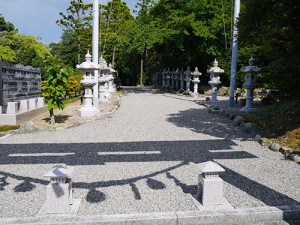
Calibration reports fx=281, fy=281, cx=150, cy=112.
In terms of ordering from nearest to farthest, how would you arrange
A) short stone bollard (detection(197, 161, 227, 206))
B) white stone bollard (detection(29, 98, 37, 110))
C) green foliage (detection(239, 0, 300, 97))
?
short stone bollard (detection(197, 161, 227, 206)), green foliage (detection(239, 0, 300, 97)), white stone bollard (detection(29, 98, 37, 110))

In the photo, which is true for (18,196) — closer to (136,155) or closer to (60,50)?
(136,155)

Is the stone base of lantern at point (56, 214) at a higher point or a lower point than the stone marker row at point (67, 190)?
lower

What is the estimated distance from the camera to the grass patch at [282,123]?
7.15 m

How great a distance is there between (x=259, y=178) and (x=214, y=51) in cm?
1864

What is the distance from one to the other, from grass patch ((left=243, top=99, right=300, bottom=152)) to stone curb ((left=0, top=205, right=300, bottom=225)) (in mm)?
3267

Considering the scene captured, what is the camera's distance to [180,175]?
5.19 metres

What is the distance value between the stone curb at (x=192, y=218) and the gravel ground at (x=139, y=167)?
0.20 metres

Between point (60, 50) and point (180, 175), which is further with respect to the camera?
point (60, 50)

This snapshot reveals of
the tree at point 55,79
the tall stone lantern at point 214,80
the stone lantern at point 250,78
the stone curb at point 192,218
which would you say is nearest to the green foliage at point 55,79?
the tree at point 55,79

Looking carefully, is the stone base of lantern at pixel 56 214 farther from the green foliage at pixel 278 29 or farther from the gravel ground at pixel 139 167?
the green foliage at pixel 278 29

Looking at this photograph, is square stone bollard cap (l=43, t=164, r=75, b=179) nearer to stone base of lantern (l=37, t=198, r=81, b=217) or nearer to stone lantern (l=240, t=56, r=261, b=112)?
stone base of lantern (l=37, t=198, r=81, b=217)

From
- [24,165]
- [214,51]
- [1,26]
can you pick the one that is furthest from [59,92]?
[1,26]

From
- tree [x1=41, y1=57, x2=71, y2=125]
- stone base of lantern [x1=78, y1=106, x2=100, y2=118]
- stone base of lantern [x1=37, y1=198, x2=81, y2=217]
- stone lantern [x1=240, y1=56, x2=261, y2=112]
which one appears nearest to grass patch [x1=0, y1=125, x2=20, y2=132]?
tree [x1=41, y1=57, x2=71, y2=125]

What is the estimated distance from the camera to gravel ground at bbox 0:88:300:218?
160 inches
